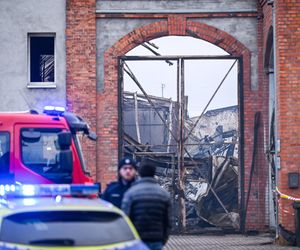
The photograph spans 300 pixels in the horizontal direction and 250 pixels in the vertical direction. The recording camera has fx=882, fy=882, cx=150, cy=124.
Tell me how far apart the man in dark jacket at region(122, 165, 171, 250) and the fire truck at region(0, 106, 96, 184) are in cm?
309

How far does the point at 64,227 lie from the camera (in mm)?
9266

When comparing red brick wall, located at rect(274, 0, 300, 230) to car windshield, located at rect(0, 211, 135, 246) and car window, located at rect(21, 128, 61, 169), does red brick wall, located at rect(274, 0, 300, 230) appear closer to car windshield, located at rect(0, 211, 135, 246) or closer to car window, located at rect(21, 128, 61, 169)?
car window, located at rect(21, 128, 61, 169)

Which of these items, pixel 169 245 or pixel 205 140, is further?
pixel 205 140

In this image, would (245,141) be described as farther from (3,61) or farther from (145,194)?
(145,194)

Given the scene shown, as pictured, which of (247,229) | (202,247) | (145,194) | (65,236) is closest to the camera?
(65,236)

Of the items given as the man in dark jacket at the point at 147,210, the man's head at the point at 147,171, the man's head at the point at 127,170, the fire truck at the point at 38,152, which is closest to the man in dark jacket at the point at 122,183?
the man's head at the point at 127,170

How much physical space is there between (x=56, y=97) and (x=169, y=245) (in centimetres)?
508

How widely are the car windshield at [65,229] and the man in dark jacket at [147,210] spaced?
1659 mm

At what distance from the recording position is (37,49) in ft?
75.5

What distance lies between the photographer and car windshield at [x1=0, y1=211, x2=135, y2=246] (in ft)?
29.7

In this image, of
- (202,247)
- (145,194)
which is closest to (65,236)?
(145,194)

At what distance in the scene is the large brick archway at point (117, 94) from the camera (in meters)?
22.3

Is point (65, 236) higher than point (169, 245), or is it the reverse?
point (65, 236)

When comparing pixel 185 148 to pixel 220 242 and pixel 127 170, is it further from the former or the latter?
pixel 127 170
